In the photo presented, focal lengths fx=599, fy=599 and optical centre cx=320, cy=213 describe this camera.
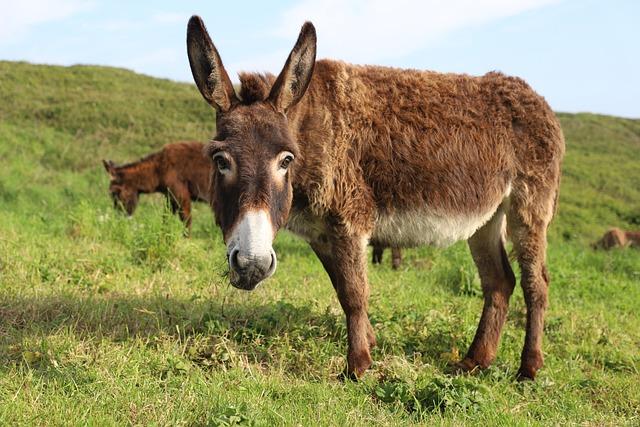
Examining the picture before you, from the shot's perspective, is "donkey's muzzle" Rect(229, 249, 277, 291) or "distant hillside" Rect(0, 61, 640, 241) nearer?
"donkey's muzzle" Rect(229, 249, 277, 291)

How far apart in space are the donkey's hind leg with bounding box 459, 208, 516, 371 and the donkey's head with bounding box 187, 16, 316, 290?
88.6 inches

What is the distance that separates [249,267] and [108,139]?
63.4 feet

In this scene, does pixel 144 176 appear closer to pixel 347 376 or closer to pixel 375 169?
pixel 375 169

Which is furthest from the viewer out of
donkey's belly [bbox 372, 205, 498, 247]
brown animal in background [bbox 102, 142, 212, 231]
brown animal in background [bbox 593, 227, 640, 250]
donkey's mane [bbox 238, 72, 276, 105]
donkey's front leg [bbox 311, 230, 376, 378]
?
brown animal in background [bbox 593, 227, 640, 250]

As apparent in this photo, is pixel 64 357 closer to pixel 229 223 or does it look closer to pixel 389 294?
pixel 229 223

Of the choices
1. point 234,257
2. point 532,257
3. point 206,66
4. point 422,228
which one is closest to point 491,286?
point 532,257

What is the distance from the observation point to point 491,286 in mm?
5078

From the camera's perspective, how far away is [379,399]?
3.66 m

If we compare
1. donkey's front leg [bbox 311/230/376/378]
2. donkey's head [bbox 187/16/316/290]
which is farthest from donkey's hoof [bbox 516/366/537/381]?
donkey's head [bbox 187/16/316/290]

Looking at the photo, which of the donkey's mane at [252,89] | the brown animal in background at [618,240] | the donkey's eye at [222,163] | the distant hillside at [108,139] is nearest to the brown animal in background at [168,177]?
the distant hillside at [108,139]

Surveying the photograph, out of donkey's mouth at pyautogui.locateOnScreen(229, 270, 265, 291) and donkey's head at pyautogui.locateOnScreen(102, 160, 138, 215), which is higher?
donkey's mouth at pyautogui.locateOnScreen(229, 270, 265, 291)

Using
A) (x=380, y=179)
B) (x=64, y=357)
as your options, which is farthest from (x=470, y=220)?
(x=64, y=357)

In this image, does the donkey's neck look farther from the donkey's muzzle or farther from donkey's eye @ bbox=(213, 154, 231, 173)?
the donkey's muzzle

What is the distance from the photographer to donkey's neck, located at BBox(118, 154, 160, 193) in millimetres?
12016
